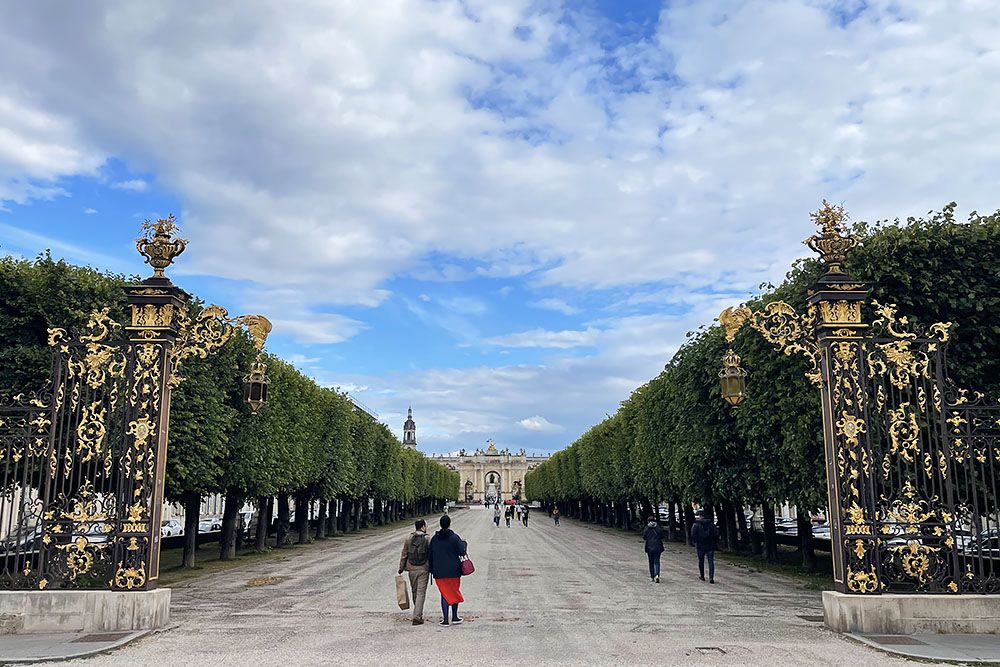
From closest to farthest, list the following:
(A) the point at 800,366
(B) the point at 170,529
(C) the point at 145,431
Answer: (C) the point at 145,431
(A) the point at 800,366
(B) the point at 170,529

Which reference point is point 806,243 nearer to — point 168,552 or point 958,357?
point 958,357

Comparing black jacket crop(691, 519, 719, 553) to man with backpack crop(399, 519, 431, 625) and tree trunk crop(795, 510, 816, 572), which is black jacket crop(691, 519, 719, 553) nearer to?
tree trunk crop(795, 510, 816, 572)

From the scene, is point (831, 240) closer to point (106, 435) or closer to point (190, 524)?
point (106, 435)

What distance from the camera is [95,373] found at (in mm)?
13359

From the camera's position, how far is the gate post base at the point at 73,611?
40.4 ft

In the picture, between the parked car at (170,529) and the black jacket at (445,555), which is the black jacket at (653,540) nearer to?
the black jacket at (445,555)

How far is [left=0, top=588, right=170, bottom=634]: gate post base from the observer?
12.3m

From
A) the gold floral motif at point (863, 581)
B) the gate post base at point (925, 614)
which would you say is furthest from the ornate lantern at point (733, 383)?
the gate post base at point (925, 614)

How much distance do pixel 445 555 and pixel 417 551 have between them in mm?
520

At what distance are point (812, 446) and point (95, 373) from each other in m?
17.1

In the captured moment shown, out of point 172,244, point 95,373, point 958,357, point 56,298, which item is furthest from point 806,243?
point 56,298

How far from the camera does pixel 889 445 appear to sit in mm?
12805

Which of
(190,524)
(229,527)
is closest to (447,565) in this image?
(190,524)

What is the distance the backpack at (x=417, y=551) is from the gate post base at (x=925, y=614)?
7.46 meters
